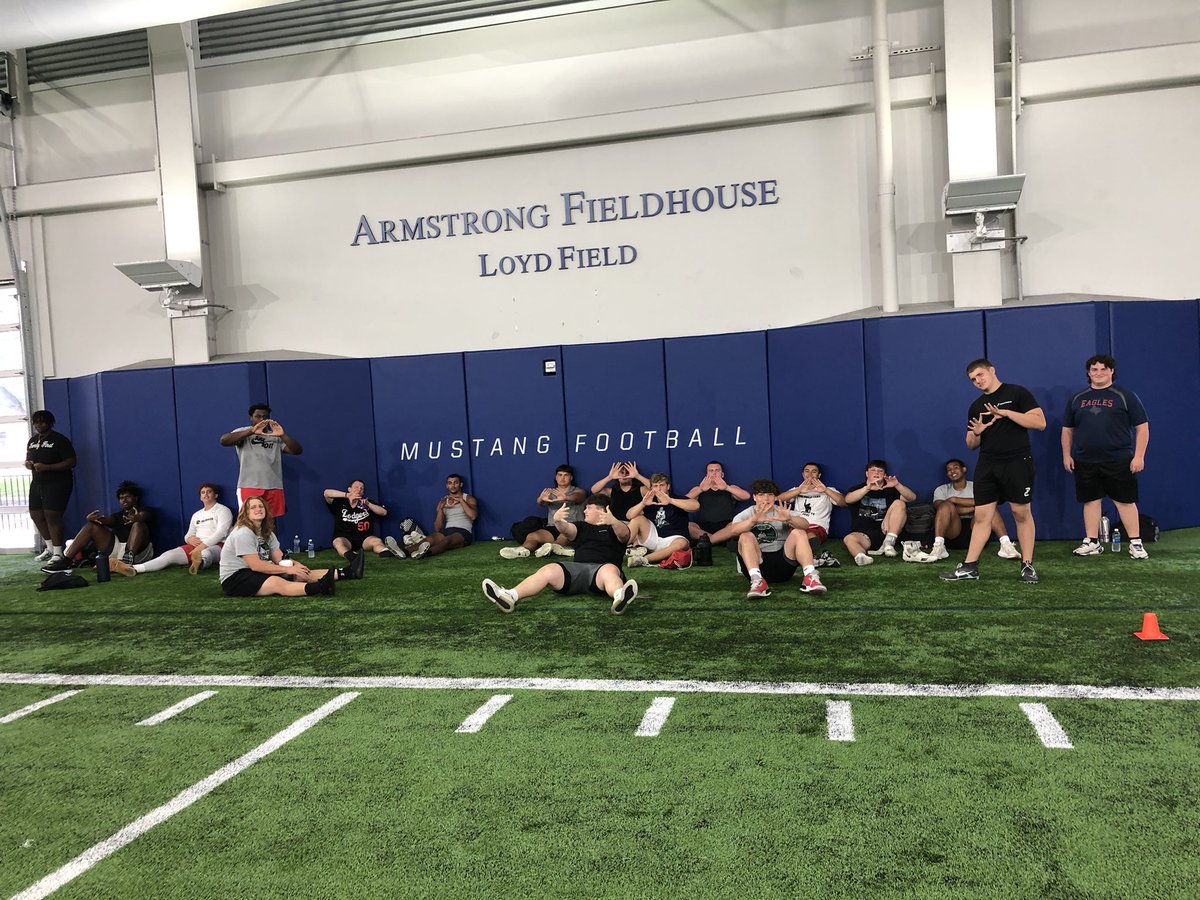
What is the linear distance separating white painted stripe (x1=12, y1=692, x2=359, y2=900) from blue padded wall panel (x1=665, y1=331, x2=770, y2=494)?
6296 mm

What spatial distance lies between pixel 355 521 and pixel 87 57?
7.85 m

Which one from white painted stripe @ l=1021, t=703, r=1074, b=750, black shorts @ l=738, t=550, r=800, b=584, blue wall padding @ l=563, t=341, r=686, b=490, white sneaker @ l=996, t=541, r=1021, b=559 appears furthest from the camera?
blue wall padding @ l=563, t=341, r=686, b=490

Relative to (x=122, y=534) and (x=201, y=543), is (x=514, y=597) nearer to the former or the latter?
(x=201, y=543)

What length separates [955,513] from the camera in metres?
8.50

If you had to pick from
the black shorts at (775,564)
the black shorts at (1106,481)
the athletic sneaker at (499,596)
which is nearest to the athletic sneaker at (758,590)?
the black shorts at (775,564)

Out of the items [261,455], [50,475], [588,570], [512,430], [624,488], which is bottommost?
[588,570]

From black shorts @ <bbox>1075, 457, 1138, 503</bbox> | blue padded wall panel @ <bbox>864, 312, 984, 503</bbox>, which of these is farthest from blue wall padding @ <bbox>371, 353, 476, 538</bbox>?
black shorts @ <bbox>1075, 457, 1138, 503</bbox>

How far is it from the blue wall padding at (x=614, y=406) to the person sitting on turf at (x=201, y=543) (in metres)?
4.08

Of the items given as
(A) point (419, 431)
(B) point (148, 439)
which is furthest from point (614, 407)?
(B) point (148, 439)

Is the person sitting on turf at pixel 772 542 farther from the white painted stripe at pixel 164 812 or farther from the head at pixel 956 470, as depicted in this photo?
the white painted stripe at pixel 164 812

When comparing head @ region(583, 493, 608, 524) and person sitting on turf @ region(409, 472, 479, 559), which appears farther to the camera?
person sitting on turf @ region(409, 472, 479, 559)

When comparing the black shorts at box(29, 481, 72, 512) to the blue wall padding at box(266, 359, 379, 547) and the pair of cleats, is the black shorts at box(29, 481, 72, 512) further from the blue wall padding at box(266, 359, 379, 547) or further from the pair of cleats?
the pair of cleats

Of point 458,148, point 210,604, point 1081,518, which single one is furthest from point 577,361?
point 1081,518

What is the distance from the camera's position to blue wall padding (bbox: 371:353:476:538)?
1085 centimetres
